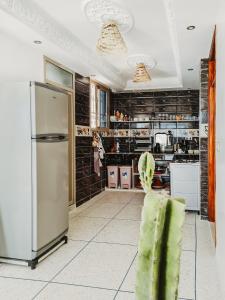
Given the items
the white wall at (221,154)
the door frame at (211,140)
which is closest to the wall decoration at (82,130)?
the door frame at (211,140)

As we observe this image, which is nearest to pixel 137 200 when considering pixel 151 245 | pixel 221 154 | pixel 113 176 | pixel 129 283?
pixel 113 176


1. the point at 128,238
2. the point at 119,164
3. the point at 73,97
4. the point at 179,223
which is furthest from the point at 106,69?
the point at 179,223

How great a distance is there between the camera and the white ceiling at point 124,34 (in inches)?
108

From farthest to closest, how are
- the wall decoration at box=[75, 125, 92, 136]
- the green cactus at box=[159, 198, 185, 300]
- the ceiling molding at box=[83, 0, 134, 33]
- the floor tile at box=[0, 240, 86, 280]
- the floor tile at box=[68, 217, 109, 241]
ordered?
the wall decoration at box=[75, 125, 92, 136] → the floor tile at box=[68, 217, 109, 241] → the ceiling molding at box=[83, 0, 134, 33] → the floor tile at box=[0, 240, 86, 280] → the green cactus at box=[159, 198, 185, 300]

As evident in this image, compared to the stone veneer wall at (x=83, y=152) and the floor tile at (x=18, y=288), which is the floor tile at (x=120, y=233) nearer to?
the stone veneer wall at (x=83, y=152)

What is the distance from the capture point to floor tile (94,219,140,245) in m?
3.59

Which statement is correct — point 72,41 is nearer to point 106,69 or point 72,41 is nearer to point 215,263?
point 106,69

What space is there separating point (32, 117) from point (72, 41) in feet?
5.23

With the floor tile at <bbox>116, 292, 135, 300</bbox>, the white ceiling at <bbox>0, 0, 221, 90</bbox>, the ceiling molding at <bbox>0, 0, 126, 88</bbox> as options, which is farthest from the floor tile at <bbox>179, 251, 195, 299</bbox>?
the ceiling molding at <bbox>0, 0, 126, 88</bbox>

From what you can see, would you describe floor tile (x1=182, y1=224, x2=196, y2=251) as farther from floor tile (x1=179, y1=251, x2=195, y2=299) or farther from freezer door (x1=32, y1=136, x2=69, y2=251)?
freezer door (x1=32, y1=136, x2=69, y2=251)

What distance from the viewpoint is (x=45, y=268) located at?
9.29 feet

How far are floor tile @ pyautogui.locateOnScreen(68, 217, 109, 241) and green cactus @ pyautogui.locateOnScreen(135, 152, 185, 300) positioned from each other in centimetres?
311

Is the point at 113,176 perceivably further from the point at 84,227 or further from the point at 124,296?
the point at 124,296

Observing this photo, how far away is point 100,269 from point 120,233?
3.58 ft
